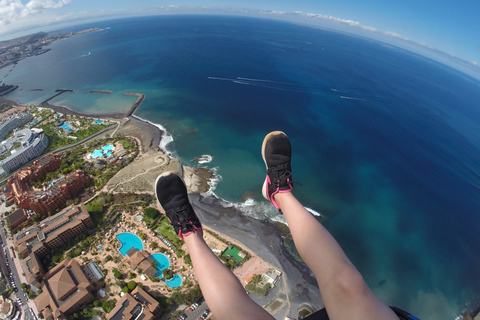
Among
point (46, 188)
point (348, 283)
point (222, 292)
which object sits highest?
point (348, 283)

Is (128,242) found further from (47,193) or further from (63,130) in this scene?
(63,130)

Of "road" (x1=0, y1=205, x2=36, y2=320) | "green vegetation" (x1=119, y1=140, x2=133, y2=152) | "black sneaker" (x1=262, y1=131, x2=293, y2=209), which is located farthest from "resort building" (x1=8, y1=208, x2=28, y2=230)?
"black sneaker" (x1=262, y1=131, x2=293, y2=209)

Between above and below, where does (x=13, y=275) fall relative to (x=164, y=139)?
below

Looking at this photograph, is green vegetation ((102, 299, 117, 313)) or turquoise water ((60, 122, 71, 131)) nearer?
green vegetation ((102, 299, 117, 313))

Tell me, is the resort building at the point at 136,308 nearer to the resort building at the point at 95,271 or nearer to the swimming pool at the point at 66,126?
the resort building at the point at 95,271

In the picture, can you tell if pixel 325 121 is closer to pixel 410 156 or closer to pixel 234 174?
pixel 410 156

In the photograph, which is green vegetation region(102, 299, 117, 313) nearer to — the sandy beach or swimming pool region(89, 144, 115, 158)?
the sandy beach

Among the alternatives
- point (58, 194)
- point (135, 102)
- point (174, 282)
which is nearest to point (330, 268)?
point (174, 282)
